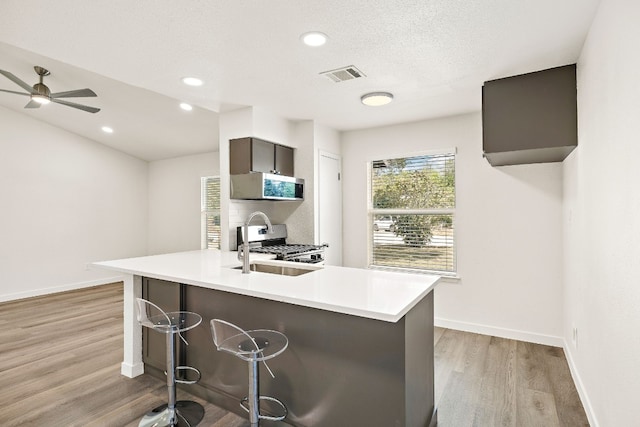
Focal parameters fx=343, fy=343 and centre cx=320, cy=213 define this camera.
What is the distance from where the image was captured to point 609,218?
1787 millimetres

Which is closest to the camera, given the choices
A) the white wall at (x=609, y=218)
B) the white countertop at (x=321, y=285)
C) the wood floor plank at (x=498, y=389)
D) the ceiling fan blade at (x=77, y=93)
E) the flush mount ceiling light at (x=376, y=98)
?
the white wall at (x=609, y=218)

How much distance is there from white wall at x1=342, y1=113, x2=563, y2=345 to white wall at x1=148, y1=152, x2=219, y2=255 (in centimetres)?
375

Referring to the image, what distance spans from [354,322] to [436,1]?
1793 millimetres

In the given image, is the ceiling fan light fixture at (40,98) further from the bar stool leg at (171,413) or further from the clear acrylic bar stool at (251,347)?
the clear acrylic bar stool at (251,347)

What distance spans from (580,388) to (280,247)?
2905mm

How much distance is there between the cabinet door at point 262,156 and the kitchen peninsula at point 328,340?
1.52 meters

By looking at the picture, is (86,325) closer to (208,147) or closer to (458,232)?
(208,147)

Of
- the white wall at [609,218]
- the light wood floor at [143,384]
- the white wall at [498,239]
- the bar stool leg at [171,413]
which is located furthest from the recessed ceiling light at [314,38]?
the light wood floor at [143,384]

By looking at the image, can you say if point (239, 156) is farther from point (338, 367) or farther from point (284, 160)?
point (338, 367)

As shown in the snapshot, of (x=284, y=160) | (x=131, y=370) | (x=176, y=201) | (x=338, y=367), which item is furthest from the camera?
(x=176, y=201)

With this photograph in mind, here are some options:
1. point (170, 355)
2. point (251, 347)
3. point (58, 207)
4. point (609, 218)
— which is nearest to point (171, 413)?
point (170, 355)

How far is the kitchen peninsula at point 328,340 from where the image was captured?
1.74 meters

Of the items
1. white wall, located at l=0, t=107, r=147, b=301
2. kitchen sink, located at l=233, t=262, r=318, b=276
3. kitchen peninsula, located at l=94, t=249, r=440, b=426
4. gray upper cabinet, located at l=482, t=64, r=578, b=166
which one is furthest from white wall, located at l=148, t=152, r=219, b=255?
gray upper cabinet, located at l=482, t=64, r=578, b=166

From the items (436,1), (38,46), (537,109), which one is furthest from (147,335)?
(537,109)
